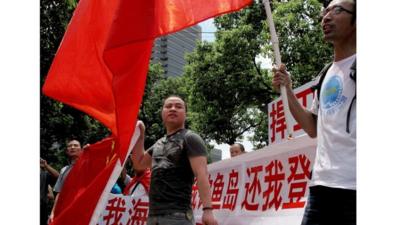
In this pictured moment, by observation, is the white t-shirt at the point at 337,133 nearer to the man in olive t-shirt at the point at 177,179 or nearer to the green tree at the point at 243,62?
the man in olive t-shirt at the point at 177,179

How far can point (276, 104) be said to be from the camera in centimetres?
556

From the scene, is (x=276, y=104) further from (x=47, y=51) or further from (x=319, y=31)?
(x=319, y=31)

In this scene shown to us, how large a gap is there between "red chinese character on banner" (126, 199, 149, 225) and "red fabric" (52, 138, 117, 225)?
4.28ft

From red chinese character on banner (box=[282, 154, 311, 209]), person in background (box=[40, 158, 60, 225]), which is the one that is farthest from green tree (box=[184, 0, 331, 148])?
red chinese character on banner (box=[282, 154, 311, 209])

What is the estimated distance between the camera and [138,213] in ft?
20.8

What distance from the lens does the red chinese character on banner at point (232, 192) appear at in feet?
16.5

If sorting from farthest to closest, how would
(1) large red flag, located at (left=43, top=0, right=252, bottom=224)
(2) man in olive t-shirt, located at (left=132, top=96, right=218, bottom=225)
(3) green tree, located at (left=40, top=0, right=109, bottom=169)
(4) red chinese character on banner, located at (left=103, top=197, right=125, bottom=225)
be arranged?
1. (3) green tree, located at (left=40, top=0, right=109, bottom=169)
2. (4) red chinese character on banner, located at (left=103, top=197, right=125, bottom=225)
3. (2) man in olive t-shirt, located at (left=132, top=96, right=218, bottom=225)
4. (1) large red flag, located at (left=43, top=0, right=252, bottom=224)

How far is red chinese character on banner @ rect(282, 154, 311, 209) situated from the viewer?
4.02 m

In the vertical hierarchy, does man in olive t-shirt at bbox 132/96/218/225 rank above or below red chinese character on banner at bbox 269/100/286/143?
below

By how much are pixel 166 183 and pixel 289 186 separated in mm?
900

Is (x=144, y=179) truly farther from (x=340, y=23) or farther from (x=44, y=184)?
(x=340, y=23)

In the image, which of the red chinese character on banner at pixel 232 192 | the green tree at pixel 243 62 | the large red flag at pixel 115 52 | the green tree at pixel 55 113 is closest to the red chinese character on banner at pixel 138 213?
the red chinese character on banner at pixel 232 192

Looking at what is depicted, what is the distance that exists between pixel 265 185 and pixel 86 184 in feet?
4.58

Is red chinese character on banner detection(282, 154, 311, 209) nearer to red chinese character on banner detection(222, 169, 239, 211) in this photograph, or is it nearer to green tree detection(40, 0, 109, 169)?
red chinese character on banner detection(222, 169, 239, 211)
